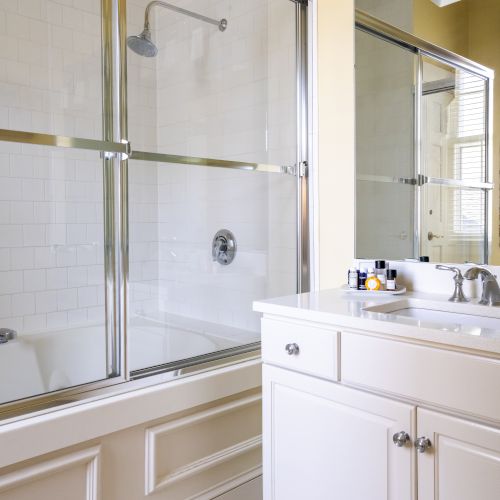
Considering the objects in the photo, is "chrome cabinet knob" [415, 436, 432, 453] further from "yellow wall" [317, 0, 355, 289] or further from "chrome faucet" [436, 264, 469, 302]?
"yellow wall" [317, 0, 355, 289]

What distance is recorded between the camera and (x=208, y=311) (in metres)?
2.21

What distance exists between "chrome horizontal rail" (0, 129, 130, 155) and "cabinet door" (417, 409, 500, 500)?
1188 mm

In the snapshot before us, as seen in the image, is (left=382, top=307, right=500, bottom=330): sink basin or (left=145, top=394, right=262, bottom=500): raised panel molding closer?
(left=382, top=307, right=500, bottom=330): sink basin

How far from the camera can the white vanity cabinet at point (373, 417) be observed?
3.54ft

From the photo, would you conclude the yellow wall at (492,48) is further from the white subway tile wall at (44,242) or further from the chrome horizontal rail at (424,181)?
the white subway tile wall at (44,242)

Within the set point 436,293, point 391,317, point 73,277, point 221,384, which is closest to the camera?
point 391,317

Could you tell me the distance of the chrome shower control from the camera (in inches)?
89.3

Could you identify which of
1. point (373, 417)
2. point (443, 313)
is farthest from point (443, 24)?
point (373, 417)

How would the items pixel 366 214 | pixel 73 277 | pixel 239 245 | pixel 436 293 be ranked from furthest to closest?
pixel 239 245, pixel 73 277, pixel 366 214, pixel 436 293

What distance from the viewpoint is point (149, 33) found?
195 centimetres

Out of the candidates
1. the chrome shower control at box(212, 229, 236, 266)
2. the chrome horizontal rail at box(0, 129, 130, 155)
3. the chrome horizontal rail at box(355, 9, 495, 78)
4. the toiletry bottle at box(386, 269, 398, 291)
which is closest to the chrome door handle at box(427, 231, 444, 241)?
the toiletry bottle at box(386, 269, 398, 291)

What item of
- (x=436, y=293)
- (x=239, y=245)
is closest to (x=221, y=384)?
(x=239, y=245)

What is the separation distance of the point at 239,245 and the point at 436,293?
2.97ft

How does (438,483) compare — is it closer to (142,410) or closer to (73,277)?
(142,410)
